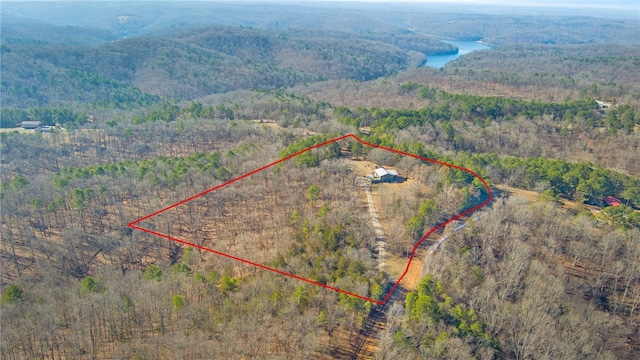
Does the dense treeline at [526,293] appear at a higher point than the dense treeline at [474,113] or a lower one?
lower

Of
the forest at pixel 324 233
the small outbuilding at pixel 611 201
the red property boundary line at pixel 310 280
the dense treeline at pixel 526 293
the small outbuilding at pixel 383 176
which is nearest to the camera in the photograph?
the dense treeline at pixel 526 293

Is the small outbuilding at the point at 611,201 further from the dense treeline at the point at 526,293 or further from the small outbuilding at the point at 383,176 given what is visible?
the small outbuilding at the point at 383,176

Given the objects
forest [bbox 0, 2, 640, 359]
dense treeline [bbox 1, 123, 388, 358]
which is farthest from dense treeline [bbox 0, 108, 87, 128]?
dense treeline [bbox 1, 123, 388, 358]

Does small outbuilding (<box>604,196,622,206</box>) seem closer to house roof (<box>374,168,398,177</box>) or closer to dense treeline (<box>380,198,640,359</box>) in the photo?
dense treeline (<box>380,198,640,359</box>)

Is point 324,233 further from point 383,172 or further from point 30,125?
point 30,125

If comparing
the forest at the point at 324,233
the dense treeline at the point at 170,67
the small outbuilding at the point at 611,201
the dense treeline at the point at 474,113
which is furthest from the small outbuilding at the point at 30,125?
the small outbuilding at the point at 611,201

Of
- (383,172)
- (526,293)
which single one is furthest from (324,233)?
(526,293)

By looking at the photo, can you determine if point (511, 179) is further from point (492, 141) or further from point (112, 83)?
point (112, 83)

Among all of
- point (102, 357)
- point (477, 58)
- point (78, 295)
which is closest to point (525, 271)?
point (102, 357)
